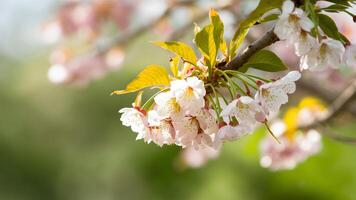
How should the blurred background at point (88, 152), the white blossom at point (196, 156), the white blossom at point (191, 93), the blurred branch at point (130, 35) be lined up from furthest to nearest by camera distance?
the blurred background at point (88, 152) < the white blossom at point (196, 156) < the blurred branch at point (130, 35) < the white blossom at point (191, 93)

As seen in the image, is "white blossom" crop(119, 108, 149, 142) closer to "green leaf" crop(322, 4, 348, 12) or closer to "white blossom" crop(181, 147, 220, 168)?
"green leaf" crop(322, 4, 348, 12)

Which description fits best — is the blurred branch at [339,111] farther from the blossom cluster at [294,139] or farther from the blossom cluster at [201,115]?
the blossom cluster at [201,115]

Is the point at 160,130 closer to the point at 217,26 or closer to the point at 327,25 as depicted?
the point at 217,26

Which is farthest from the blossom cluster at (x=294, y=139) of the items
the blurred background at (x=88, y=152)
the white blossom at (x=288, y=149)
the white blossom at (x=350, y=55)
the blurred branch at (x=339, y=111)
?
the blurred background at (x=88, y=152)

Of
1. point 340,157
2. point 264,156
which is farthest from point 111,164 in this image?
Result: point 264,156

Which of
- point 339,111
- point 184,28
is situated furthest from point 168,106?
point 184,28

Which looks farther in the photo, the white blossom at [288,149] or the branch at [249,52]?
the white blossom at [288,149]
